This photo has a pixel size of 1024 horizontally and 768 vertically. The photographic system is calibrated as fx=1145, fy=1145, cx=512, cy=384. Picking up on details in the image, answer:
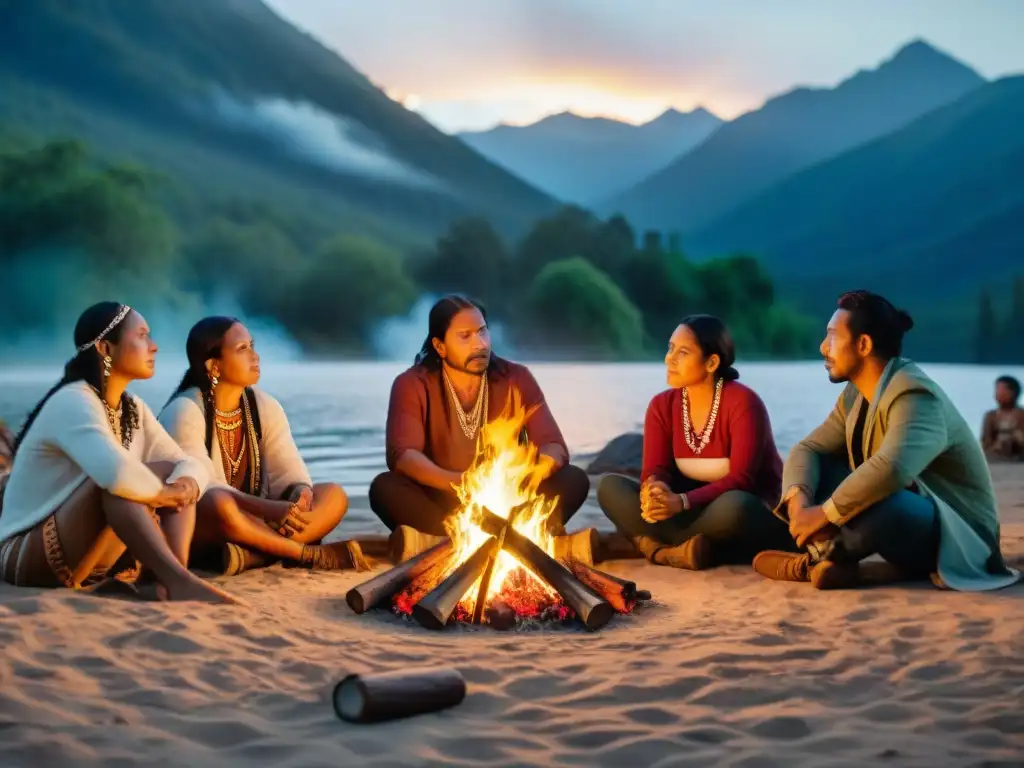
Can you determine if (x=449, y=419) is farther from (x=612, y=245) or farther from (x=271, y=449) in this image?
(x=612, y=245)

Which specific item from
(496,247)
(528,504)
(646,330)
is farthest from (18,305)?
(528,504)

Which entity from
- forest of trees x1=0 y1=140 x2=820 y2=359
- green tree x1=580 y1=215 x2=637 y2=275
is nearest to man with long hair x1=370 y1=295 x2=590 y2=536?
forest of trees x1=0 y1=140 x2=820 y2=359

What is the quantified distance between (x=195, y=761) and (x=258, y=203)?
38.5 m

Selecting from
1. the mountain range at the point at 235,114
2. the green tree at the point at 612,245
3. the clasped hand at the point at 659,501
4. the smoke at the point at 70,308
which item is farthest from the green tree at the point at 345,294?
the clasped hand at the point at 659,501

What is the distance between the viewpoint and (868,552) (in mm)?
4910

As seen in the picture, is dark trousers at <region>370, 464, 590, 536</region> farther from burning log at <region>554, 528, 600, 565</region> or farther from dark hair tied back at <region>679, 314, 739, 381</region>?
dark hair tied back at <region>679, 314, 739, 381</region>

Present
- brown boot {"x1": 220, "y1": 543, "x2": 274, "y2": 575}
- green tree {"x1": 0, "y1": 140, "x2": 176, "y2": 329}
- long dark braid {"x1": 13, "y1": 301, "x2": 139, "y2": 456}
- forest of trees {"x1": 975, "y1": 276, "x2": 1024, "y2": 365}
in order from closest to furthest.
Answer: long dark braid {"x1": 13, "y1": 301, "x2": 139, "y2": 456} → brown boot {"x1": 220, "y1": 543, "x2": 274, "y2": 575} → green tree {"x1": 0, "y1": 140, "x2": 176, "y2": 329} → forest of trees {"x1": 975, "y1": 276, "x2": 1024, "y2": 365}

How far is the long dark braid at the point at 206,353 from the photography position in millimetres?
5559

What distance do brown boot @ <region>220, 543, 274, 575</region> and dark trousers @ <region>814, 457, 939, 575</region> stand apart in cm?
270

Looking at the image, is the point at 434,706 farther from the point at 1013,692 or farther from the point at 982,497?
the point at 982,497

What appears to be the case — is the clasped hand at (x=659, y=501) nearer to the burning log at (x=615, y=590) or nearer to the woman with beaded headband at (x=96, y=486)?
the burning log at (x=615, y=590)

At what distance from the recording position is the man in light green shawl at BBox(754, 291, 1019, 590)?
15.6ft

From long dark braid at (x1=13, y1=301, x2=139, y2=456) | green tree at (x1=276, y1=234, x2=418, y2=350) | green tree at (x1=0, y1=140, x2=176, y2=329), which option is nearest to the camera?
long dark braid at (x1=13, y1=301, x2=139, y2=456)

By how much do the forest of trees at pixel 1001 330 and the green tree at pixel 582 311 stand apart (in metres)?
13.5
